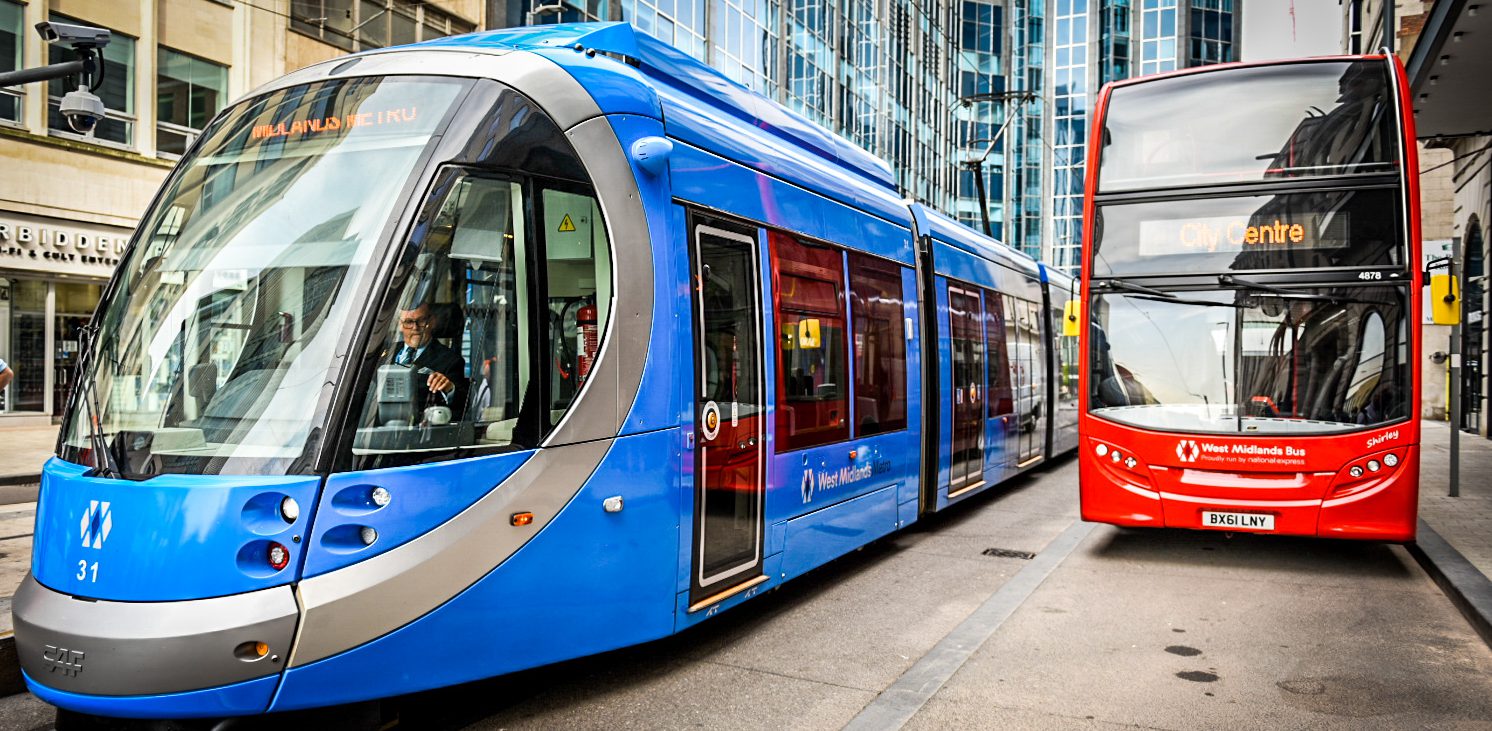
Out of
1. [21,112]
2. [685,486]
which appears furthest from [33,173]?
[685,486]

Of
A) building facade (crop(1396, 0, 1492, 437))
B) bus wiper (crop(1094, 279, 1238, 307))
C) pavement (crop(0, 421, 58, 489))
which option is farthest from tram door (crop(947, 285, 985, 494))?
pavement (crop(0, 421, 58, 489))

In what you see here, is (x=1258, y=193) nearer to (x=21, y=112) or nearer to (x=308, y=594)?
(x=308, y=594)

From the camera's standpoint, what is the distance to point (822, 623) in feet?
23.7

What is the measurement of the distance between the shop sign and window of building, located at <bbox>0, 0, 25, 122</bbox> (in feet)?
5.43

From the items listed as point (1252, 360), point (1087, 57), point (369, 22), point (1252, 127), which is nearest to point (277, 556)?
point (1252, 360)

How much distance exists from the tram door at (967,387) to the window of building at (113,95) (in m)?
15.0

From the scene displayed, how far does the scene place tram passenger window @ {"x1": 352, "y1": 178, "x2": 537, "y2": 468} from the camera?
449 centimetres

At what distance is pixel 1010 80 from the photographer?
7350cm

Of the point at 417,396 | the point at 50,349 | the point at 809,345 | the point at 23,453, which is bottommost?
the point at 23,453

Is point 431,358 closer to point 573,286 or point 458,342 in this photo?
point 458,342

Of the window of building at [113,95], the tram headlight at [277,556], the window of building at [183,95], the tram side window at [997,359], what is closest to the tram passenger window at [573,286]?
the tram headlight at [277,556]

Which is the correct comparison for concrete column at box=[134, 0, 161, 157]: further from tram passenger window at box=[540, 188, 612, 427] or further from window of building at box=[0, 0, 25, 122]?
tram passenger window at box=[540, 188, 612, 427]

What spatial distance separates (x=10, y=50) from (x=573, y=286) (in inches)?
678

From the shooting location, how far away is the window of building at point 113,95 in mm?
18641
